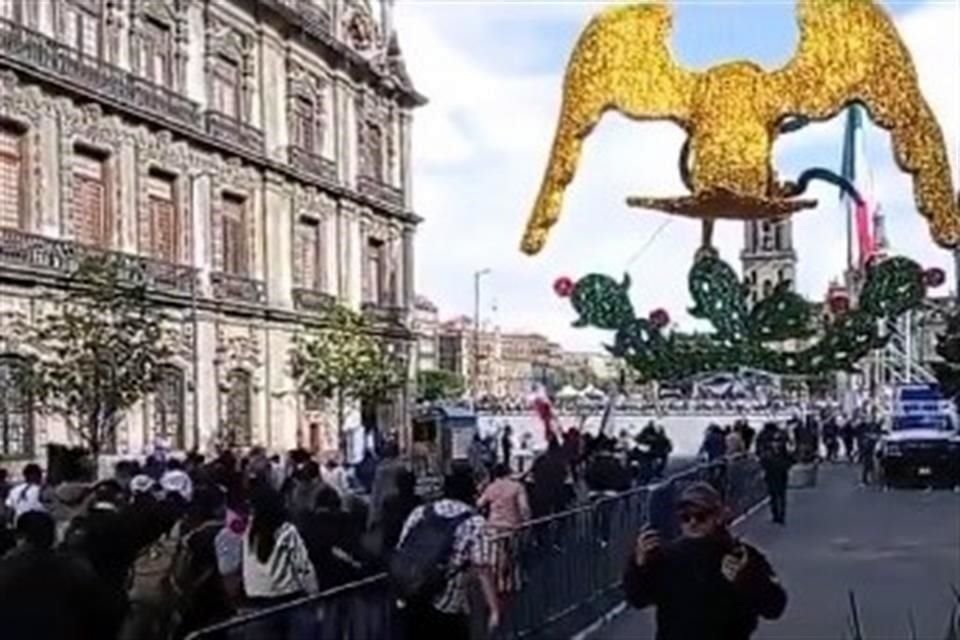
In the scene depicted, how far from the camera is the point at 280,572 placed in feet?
31.7

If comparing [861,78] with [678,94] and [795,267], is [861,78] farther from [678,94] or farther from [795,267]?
[795,267]

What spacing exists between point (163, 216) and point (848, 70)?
21450 millimetres

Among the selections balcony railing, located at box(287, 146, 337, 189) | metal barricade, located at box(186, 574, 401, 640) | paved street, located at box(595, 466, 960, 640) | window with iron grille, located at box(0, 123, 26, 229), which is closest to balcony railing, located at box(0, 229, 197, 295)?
window with iron grille, located at box(0, 123, 26, 229)

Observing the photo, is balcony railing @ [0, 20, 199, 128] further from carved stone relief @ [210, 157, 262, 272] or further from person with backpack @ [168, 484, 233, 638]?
person with backpack @ [168, 484, 233, 638]

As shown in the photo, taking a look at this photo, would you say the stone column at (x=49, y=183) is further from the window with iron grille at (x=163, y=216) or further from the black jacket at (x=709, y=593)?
the black jacket at (x=709, y=593)

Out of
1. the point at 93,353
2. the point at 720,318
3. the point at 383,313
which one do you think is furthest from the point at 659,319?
the point at 383,313

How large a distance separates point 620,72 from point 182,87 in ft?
66.1

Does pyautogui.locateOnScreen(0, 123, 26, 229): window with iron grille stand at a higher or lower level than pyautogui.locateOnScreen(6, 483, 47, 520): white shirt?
higher

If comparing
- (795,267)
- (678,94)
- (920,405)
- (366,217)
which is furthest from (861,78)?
(795,267)

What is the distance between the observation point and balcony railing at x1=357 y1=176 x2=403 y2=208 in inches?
2499

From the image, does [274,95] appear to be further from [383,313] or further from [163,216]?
[383,313]

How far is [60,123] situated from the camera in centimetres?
4022

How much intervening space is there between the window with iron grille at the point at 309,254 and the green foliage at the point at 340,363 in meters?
1.33

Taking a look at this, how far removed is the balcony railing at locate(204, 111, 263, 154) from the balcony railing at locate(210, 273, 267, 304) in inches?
135
